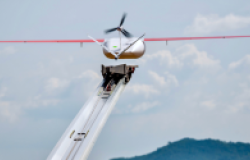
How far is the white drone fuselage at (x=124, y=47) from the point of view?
1198 inches

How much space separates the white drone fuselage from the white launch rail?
3.51 meters

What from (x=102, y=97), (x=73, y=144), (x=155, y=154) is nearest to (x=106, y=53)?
(x=102, y=97)

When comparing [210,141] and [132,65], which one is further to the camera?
[210,141]

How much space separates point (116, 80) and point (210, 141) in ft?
221

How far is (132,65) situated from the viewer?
32250mm

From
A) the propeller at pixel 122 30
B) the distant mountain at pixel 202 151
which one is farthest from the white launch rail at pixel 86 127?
the distant mountain at pixel 202 151

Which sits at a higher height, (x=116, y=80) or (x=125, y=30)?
(x=125, y=30)

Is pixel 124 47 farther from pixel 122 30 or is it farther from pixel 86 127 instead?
pixel 86 127

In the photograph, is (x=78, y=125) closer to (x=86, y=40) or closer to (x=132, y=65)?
(x=132, y=65)

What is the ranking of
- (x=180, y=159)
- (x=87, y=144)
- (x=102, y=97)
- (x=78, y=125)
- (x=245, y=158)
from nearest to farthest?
(x=87, y=144) → (x=78, y=125) → (x=102, y=97) → (x=245, y=158) → (x=180, y=159)

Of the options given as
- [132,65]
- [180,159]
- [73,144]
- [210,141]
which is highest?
A: [132,65]

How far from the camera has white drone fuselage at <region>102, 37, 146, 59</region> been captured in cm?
3044

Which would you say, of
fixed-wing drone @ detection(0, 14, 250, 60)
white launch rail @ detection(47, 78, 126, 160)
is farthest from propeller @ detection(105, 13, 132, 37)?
white launch rail @ detection(47, 78, 126, 160)

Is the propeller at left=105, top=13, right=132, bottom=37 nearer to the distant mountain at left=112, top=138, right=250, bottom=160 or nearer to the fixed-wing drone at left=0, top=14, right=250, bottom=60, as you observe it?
the fixed-wing drone at left=0, top=14, right=250, bottom=60
